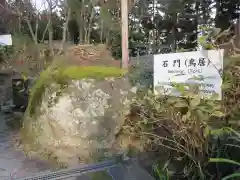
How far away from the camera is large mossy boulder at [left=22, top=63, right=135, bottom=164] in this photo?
11.4 feet

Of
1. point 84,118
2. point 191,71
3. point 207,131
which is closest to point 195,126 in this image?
point 207,131

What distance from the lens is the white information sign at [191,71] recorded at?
199 cm

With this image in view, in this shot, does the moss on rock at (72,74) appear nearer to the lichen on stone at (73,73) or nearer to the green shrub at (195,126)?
the lichen on stone at (73,73)

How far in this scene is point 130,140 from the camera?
3330mm

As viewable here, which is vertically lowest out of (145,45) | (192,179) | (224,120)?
(192,179)

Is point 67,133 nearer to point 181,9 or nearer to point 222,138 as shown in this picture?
point 222,138

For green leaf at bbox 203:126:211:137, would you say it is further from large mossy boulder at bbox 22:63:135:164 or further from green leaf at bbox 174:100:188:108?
large mossy boulder at bbox 22:63:135:164

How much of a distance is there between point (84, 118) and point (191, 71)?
1793 millimetres

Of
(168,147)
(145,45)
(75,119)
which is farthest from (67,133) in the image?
(145,45)

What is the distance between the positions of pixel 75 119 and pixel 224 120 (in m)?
2.07

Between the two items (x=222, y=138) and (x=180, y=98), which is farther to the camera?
(x=180, y=98)

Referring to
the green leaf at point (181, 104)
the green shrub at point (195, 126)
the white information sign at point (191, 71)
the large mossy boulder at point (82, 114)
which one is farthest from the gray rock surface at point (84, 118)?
the green leaf at point (181, 104)

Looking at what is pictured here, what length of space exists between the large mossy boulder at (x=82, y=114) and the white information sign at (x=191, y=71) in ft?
3.42

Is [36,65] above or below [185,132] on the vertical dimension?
above
